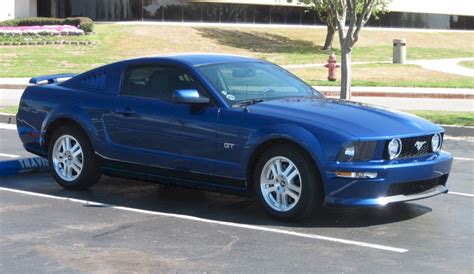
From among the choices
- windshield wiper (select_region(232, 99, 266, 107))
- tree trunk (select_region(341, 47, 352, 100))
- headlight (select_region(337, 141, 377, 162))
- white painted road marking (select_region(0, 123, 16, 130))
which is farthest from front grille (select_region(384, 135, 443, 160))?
tree trunk (select_region(341, 47, 352, 100))

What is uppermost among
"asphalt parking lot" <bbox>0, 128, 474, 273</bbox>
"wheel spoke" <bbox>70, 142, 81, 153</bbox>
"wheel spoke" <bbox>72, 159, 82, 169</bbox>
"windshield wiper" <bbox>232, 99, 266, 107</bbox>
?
"windshield wiper" <bbox>232, 99, 266, 107</bbox>

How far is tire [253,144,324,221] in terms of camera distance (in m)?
6.64

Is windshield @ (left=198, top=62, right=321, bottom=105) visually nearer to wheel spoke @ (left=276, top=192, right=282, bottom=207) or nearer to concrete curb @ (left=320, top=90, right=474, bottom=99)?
wheel spoke @ (left=276, top=192, right=282, bottom=207)

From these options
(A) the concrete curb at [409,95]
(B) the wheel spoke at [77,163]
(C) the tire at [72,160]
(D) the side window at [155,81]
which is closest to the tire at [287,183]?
(D) the side window at [155,81]

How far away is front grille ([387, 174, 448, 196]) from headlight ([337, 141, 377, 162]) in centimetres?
34

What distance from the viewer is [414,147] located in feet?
22.2

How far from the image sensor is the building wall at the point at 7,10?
46.2 m

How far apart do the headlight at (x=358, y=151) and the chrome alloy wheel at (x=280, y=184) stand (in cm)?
→ 47

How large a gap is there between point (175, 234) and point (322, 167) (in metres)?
1.36

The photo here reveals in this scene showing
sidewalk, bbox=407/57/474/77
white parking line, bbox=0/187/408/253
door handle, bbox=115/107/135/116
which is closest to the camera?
white parking line, bbox=0/187/408/253

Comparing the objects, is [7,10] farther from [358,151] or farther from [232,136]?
[358,151]

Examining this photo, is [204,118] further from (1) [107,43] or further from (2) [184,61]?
(1) [107,43]

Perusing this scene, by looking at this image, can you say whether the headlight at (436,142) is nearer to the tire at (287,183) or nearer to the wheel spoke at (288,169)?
the tire at (287,183)

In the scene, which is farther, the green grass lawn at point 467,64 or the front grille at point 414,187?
the green grass lawn at point 467,64
